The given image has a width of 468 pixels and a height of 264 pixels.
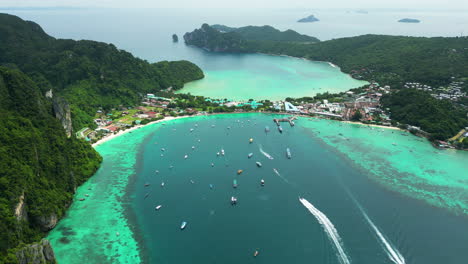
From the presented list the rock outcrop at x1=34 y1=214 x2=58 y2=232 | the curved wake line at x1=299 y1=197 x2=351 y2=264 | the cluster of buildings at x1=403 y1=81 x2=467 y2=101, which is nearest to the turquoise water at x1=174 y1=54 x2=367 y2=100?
the cluster of buildings at x1=403 y1=81 x2=467 y2=101

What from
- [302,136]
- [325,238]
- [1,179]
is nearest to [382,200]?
[325,238]

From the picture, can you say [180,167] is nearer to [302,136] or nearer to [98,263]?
[98,263]

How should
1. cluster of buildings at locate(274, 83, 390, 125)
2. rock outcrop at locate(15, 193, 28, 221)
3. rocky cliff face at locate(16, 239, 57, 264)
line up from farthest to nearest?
cluster of buildings at locate(274, 83, 390, 125), rock outcrop at locate(15, 193, 28, 221), rocky cliff face at locate(16, 239, 57, 264)

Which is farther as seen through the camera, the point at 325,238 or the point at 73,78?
the point at 73,78

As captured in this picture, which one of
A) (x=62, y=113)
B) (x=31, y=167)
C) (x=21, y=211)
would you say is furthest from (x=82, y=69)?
(x=21, y=211)

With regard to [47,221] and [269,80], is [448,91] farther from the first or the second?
[47,221]

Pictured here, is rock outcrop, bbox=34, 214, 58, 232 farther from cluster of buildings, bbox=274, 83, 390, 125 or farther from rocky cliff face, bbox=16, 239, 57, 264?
cluster of buildings, bbox=274, 83, 390, 125

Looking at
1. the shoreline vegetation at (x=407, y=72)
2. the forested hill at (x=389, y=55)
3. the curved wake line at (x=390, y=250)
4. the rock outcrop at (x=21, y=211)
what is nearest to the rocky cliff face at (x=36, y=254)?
the rock outcrop at (x=21, y=211)
